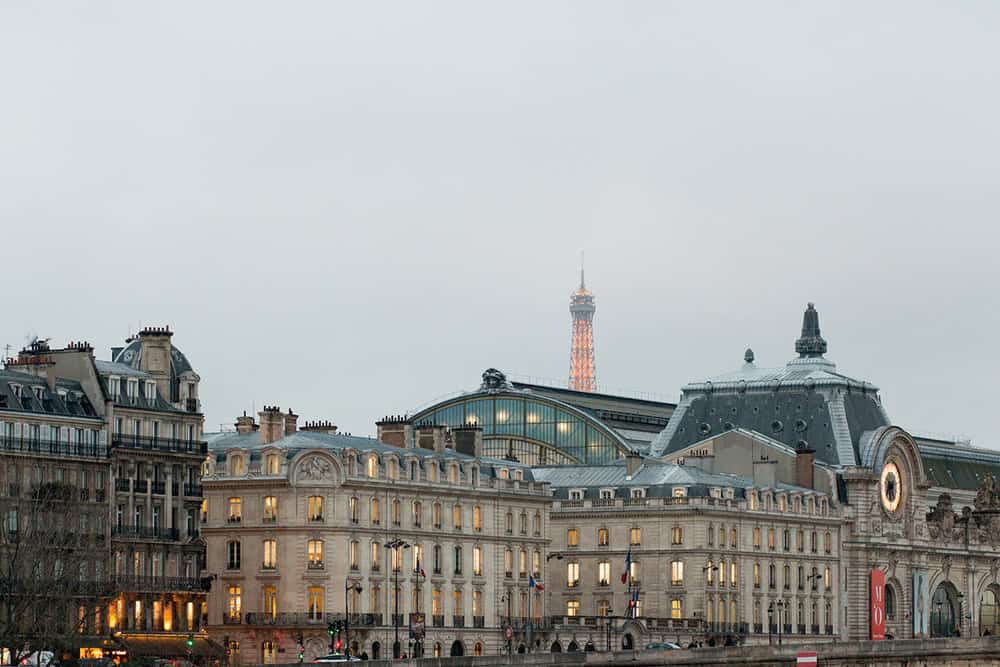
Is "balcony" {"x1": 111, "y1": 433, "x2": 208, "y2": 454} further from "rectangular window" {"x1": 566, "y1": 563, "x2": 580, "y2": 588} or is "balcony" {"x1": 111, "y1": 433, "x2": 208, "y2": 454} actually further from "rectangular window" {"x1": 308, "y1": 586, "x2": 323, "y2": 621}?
"rectangular window" {"x1": 566, "y1": 563, "x2": 580, "y2": 588}

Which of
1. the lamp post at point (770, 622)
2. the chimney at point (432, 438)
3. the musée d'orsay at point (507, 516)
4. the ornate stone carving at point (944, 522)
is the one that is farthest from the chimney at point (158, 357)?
the ornate stone carving at point (944, 522)

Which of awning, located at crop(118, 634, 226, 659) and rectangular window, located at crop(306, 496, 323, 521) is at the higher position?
rectangular window, located at crop(306, 496, 323, 521)

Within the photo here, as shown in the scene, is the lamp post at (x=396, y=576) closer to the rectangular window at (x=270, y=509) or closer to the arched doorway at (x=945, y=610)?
the rectangular window at (x=270, y=509)

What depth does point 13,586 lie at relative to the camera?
381ft

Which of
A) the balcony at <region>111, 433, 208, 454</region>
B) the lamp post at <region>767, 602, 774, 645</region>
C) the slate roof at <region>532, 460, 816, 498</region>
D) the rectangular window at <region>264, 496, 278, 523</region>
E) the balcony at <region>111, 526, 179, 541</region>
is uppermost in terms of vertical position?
the slate roof at <region>532, 460, 816, 498</region>

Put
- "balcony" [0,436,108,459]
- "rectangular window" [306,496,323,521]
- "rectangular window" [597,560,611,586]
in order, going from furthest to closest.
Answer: "rectangular window" [597,560,611,586] → "rectangular window" [306,496,323,521] → "balcony" [0,436,108,459]

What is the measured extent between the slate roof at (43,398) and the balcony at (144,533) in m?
5.13

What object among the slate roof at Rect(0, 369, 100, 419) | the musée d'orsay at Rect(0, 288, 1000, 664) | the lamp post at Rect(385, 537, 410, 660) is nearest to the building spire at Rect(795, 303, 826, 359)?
the musée d'orsay at Rect(0, 288, 1000, 664)

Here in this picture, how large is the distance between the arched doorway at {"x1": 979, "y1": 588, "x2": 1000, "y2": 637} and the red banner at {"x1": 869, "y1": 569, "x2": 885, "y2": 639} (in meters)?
18.5

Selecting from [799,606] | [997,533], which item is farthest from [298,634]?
[997,533]

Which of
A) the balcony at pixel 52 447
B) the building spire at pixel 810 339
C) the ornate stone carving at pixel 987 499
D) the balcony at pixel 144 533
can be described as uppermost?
the building spire at pixel 810 339

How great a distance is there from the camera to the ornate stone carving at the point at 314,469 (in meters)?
138

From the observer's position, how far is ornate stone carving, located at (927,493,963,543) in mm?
188750

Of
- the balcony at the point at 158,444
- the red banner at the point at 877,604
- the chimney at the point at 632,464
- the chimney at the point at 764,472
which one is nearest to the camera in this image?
the balcony at the point at 158,444
